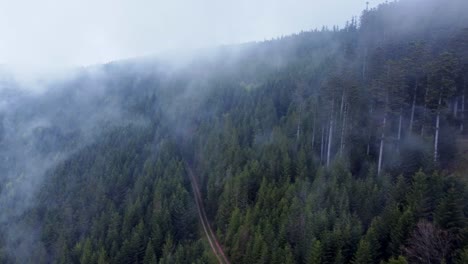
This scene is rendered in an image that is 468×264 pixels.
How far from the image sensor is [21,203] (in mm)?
83375

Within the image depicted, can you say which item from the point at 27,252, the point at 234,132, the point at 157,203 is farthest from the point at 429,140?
the point at 27,252

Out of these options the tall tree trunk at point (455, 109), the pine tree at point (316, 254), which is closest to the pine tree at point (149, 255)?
the pine tree at point (316, 254)

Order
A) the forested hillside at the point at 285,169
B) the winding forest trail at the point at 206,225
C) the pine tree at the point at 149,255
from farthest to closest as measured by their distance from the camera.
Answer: the pine tree at the point at 149,255, the winding forest trail at the point at 206,225, the forested hillside at the point at 285,169

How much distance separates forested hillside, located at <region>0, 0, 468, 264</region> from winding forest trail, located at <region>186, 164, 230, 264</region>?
1099 millimetres

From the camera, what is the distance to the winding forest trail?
4559cm

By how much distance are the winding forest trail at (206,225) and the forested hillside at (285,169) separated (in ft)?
3.61

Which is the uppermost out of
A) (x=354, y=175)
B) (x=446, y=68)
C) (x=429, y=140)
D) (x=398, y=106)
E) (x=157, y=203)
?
(x=446, y=68)

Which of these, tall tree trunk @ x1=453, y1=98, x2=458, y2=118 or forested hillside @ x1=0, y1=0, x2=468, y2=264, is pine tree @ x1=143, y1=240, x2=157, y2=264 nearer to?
forested hillside @ x1=0, y1=0, x2=468, y2=264

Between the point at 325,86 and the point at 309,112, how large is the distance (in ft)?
30.7

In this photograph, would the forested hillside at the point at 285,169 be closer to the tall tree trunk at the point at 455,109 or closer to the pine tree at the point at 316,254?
the pine tree at the point at 316,254

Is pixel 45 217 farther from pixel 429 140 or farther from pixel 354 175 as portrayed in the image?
pixel 429 140

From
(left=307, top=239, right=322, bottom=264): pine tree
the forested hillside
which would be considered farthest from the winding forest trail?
(left=307, top=239, right=322, bottom=264): pine tree

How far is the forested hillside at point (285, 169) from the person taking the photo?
108ft

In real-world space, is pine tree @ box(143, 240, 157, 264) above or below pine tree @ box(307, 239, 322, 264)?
below
